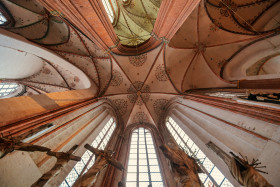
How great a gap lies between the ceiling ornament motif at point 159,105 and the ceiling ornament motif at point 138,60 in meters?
3.31

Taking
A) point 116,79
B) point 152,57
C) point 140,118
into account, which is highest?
point 152,57

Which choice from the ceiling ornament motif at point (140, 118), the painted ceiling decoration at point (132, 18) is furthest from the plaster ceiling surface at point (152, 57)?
the painted ceiling decoration at point (132, 18)

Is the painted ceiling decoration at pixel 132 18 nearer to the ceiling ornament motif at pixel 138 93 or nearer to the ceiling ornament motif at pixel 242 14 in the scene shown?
the ceiling ornament motif at pixel 138 93

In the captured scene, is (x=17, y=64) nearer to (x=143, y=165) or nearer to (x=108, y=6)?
(x=108, y=6)

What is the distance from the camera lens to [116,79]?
30.1 ft

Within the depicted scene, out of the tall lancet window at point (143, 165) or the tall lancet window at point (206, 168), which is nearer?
the tall lancet window at point (206, 168)

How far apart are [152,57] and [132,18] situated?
485cm

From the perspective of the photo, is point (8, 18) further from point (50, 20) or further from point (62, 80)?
point (62, 80)

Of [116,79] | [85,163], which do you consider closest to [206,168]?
[85,163]

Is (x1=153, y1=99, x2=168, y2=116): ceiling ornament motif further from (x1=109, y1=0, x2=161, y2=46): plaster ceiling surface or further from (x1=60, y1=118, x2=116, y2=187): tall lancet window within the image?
(x1=109, y1=0, x2=161, y2=46): plaster ceiling surface

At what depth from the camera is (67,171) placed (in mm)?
4043

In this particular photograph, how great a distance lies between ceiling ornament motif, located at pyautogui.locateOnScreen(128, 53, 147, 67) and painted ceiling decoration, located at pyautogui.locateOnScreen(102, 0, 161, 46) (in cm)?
205

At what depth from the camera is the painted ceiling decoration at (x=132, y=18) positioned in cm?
1014

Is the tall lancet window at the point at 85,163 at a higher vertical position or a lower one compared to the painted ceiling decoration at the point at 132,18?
lower
